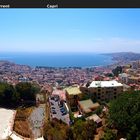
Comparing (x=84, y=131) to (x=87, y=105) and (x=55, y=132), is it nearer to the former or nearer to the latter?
(x=55, y=132)

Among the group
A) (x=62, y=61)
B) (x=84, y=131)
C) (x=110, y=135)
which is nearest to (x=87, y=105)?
(x=84, y=131)

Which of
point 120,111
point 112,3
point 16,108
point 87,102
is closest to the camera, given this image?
point 112,3

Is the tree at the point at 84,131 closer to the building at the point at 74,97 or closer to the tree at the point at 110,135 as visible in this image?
the tree at the point at 110,135

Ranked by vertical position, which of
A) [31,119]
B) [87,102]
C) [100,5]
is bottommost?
[31,119]

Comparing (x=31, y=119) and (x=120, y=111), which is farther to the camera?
(x=31, y=119)

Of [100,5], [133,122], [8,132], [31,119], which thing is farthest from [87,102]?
[100,5]

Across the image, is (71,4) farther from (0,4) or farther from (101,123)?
(101,123)
